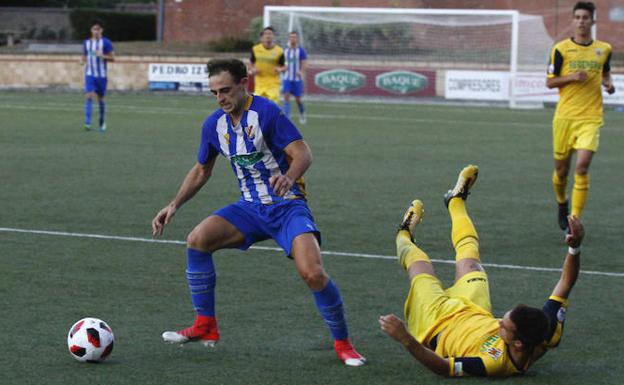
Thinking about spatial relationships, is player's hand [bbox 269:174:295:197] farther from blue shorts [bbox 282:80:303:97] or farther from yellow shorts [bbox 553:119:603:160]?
blue shorts [bbox 282:80:303:97]

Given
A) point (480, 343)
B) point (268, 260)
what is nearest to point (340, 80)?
point (268, 260)

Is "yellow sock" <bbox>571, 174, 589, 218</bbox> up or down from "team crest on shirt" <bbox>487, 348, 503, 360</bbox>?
up

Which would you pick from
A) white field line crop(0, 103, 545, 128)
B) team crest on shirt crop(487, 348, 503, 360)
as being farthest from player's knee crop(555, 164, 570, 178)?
white field line crop(0, 103, 545, 128)

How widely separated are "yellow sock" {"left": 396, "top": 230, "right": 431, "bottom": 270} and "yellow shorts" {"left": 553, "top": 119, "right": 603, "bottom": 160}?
4420 mm

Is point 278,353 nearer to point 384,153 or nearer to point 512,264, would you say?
point 512,264

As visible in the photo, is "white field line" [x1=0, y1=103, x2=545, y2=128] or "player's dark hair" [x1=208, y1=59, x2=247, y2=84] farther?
"white field line" [x1=0, y1=103, x2=545, y2=128]

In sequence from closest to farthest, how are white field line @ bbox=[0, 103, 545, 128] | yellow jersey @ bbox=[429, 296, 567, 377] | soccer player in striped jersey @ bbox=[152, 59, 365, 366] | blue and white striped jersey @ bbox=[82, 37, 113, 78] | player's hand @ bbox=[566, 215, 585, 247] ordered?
yellow jersey @ bbox=[429, 296, 567, 377], player's hand @ bbox=[566, 215, 585, 247], soccer player in striped jersey @ bbox=[152, 59, 365, 366], blue and white striped jersey @ bbox=[82, 37, 113, 78], white field line @ bbox=[0, 103, 545, 128]

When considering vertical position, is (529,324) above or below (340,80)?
above

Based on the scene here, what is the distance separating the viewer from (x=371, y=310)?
7871 mm

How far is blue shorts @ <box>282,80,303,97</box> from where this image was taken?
28.4m

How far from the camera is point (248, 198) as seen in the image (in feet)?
22.5

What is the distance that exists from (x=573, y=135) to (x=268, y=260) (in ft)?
12.2

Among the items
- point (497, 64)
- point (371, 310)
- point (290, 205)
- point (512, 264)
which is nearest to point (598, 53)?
point (512, 264)

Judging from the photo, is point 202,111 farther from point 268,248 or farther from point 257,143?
point 257,143
